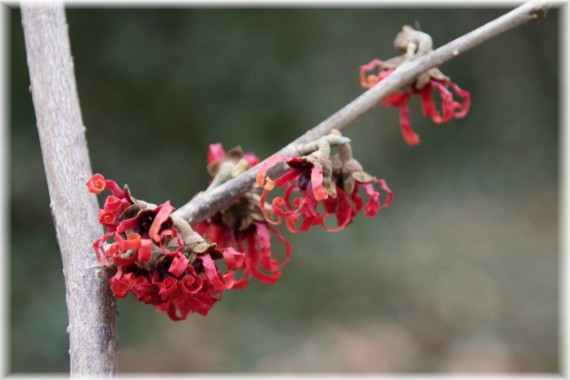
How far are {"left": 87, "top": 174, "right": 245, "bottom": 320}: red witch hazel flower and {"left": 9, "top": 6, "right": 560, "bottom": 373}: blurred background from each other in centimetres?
292

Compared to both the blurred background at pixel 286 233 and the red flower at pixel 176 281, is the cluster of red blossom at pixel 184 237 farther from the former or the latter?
the blurred background at pixel 286 233

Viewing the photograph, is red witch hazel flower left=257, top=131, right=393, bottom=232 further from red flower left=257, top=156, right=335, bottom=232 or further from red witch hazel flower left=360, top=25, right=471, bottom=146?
red witch hazel flower left=360, top=25, right=471, bottom=146

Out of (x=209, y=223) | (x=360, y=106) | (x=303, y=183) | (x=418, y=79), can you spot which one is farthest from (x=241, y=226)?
(x=418, y=79)

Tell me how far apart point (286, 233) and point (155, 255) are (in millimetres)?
3113

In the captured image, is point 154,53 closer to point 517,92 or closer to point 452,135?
point 452,135

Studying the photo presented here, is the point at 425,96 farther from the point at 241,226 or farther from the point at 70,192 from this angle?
the point at 70,192

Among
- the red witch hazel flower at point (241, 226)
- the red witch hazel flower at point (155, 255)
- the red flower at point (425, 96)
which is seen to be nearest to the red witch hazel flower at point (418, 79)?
the red flower at point (425, 96)

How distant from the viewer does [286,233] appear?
13.5 ft

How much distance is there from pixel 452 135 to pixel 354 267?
1.27 m

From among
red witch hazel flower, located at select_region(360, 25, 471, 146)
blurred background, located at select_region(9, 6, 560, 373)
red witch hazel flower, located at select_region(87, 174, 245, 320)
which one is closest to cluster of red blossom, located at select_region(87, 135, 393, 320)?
red witch hazel flower, located at select_region(87, 174, 245, 320)

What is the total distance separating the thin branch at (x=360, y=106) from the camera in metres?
1.12

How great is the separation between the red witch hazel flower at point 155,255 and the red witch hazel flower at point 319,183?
119 mm

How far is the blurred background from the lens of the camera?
391cm

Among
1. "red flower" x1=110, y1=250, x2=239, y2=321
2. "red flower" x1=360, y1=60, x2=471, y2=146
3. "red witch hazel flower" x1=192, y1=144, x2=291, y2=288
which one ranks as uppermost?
"red flower" x1=360, y1=60, x2=471, y2=146
